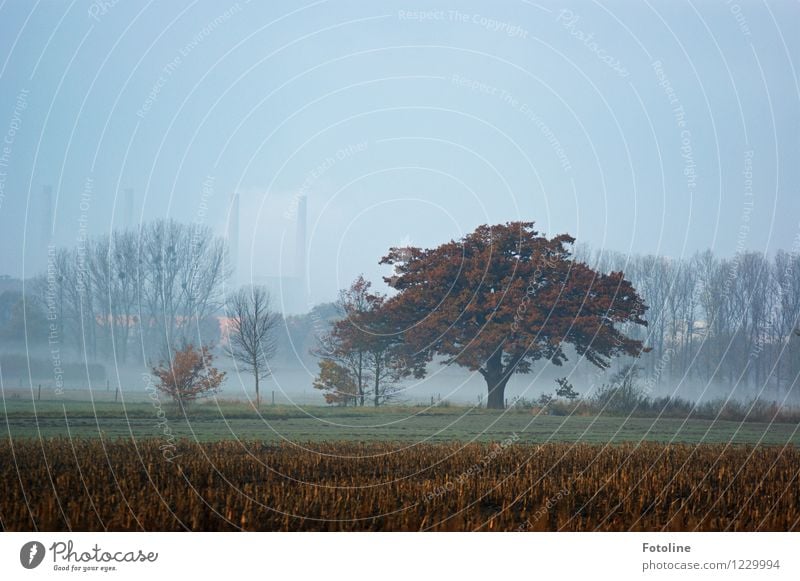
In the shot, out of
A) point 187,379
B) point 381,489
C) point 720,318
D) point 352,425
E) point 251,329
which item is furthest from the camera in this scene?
point 720,318

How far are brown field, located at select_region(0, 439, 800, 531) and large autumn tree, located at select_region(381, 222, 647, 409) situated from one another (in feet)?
73.4

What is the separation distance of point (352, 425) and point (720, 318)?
52.0 metres

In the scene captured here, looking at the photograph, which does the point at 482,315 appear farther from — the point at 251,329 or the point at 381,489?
the point at 381,489

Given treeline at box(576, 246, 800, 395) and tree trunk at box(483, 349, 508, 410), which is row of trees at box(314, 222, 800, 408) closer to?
tree trunk at box(483, 349, 508, 410)

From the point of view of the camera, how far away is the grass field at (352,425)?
114 ft

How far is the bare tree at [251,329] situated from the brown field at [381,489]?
81.0 ft

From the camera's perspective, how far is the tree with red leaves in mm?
45219

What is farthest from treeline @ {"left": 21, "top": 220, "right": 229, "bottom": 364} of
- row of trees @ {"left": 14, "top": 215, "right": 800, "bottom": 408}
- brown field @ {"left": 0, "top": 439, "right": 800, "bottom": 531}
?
brown field @ {"left": 0, "top": 439, "right": 800, "bottom": 531}

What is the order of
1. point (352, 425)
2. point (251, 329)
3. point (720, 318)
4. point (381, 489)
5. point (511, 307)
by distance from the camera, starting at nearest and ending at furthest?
1. point (381, 489)
2. point (352, 425)
3. point (511, 307)
4. point (251, 329)
5. point (720, 318)

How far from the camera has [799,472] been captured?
25.3 metres

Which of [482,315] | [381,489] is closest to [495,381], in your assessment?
[482,315]

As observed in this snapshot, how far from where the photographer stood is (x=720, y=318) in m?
84.6

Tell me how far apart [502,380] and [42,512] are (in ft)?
121

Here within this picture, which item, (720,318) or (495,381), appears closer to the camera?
(495,381)
